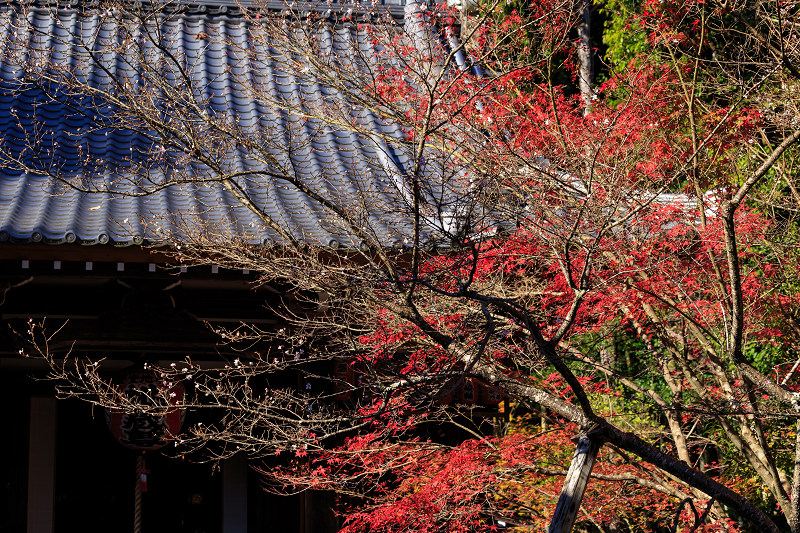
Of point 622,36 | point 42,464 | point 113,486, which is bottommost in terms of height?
point 113,486

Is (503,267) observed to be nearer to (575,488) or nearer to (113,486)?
(575,488)

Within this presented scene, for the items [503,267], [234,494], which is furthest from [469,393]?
[234,494]

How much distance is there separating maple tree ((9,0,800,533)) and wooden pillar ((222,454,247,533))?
0.45 meters

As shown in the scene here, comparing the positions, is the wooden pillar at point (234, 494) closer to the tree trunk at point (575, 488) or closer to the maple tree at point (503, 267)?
the maple tree at point (503, 267)

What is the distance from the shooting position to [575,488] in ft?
12.0

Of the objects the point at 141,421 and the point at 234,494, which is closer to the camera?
the point at 141,421

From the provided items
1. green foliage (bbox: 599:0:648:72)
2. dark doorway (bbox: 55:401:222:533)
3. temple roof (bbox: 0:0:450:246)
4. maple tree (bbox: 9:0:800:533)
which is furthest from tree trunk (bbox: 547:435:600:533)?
green foliage (bbox: 599:0:648:72)

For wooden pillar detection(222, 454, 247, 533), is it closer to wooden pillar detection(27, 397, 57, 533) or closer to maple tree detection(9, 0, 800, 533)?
maple tree detection(9, 0, 800, 533)

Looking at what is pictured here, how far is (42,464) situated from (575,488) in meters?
4.79

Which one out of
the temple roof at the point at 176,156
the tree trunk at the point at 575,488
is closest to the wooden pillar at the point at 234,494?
the temple roof at the point at 176,156

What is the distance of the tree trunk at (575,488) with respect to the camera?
362 centimetres

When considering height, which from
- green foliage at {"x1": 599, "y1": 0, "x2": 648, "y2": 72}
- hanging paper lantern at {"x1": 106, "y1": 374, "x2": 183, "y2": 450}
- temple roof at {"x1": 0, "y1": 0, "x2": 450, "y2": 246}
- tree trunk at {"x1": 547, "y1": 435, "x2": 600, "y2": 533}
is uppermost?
green foliage at {"x1": 599, "y1": 0, "x2": 648, "y2": 72}

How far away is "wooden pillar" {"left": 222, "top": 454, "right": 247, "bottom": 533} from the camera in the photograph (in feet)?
22.2

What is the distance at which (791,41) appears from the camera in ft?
15.1
